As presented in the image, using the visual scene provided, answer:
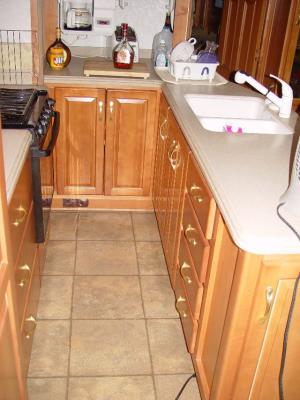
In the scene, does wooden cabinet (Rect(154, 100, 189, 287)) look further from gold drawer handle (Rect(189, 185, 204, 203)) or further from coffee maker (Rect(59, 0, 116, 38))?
coffee maker (Rect(59, 0, 116, 38))

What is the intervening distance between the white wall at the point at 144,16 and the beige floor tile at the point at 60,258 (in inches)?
56.3

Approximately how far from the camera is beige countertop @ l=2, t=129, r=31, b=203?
50.9 inches

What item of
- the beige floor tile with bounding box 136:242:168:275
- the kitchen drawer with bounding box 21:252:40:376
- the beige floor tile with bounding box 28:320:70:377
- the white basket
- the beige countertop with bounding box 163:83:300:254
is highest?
the white basket

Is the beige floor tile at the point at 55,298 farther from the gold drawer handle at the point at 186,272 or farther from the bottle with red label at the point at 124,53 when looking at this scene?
the bottle with red label at the point at 124,53

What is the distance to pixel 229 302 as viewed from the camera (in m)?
1.20

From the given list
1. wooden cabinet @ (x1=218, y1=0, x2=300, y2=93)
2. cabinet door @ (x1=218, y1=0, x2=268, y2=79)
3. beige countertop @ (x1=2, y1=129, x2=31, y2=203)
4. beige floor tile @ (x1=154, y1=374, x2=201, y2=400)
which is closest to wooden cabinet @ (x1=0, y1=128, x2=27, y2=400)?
beige countertop @ (x1=2, y1=129, x2=31, y2=203)

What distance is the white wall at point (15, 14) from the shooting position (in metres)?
2.21

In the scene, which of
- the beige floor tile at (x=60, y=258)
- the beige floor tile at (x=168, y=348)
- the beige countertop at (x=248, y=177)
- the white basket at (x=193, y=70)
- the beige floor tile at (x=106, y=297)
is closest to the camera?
the beige countertop at (x=248, y=177)

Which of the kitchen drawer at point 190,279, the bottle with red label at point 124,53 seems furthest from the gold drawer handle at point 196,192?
the bottle with red label at point 124,53

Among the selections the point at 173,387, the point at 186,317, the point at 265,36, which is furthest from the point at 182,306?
the point at 265,36

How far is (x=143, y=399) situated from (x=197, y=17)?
5.23m

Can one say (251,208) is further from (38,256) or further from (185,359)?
(38,256)

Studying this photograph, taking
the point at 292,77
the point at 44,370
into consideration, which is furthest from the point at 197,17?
the point at 44,370

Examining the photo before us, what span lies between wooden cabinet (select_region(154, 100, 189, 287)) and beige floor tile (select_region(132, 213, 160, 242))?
0.53ft
